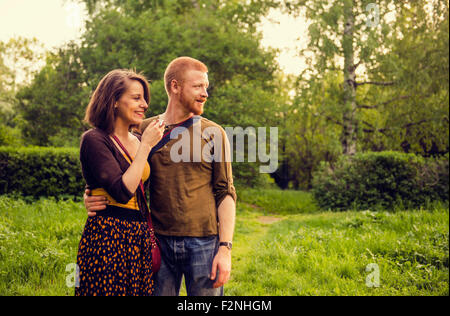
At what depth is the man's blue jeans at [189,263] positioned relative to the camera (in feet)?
7.68

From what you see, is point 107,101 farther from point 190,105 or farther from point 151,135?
point 190,105

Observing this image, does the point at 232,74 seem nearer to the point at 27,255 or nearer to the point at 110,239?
the point at 27,255

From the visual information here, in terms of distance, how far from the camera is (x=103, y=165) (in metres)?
2.02

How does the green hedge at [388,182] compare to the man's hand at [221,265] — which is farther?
the green hedge at [388,182]

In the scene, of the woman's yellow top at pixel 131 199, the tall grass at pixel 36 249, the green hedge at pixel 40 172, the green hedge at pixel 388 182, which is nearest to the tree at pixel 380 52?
the green hedge at pixel 388 182

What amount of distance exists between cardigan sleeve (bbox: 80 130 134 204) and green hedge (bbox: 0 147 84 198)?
8.53m

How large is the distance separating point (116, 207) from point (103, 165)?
303 mm

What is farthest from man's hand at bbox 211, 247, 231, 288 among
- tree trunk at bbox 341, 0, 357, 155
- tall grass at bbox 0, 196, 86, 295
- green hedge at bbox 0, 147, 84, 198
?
tree trunk at bbox 341, 0, 357, 155

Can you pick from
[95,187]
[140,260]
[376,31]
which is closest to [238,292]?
[140,260]

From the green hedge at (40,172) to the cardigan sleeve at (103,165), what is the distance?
853 centimetres

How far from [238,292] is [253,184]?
27.1ft

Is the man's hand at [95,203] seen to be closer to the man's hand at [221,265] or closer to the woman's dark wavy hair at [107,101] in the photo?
the woman's dark wavy hair at [107,101]

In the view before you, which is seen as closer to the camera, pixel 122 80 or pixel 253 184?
pixel 122 80

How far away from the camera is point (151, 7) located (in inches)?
647
